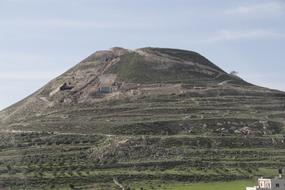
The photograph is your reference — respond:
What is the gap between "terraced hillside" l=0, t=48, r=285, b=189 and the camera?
120 metres

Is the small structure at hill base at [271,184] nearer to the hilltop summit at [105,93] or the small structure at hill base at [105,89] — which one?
the hilltop summit at [105,93]

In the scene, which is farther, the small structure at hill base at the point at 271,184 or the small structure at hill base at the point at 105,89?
the small structure at hill base at the point at 105,89

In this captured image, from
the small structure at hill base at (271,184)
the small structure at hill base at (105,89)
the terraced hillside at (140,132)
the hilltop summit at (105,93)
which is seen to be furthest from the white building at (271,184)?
the small structure at hill base at (105,89)

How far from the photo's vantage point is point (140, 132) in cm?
14712

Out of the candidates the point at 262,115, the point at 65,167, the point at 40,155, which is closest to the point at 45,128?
the point at 40,155

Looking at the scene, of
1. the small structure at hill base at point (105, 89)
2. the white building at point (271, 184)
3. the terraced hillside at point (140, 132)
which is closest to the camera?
the white building at point (271, 184)

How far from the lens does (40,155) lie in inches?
5276

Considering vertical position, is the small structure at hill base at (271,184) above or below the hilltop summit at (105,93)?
below

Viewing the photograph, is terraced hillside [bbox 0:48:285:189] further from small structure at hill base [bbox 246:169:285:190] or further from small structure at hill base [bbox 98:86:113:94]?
small structure at hill base [bbox 246:169:285:190]

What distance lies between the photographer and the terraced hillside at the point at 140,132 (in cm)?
12031

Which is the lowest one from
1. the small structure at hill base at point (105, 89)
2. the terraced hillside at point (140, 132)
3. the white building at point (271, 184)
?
the white building at point (271, 184)

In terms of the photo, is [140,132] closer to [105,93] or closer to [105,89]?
[105,93]

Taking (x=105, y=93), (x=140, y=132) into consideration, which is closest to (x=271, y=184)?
(x=140, y=132)

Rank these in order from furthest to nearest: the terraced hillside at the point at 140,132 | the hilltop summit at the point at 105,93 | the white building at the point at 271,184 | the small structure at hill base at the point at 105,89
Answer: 1. the small structure at hill base at the point at 105,89
2. the hilltop summit at the point at 105,93
3. the terraced hillside at the point at 140,132
4. the white building at the point at 271,184
